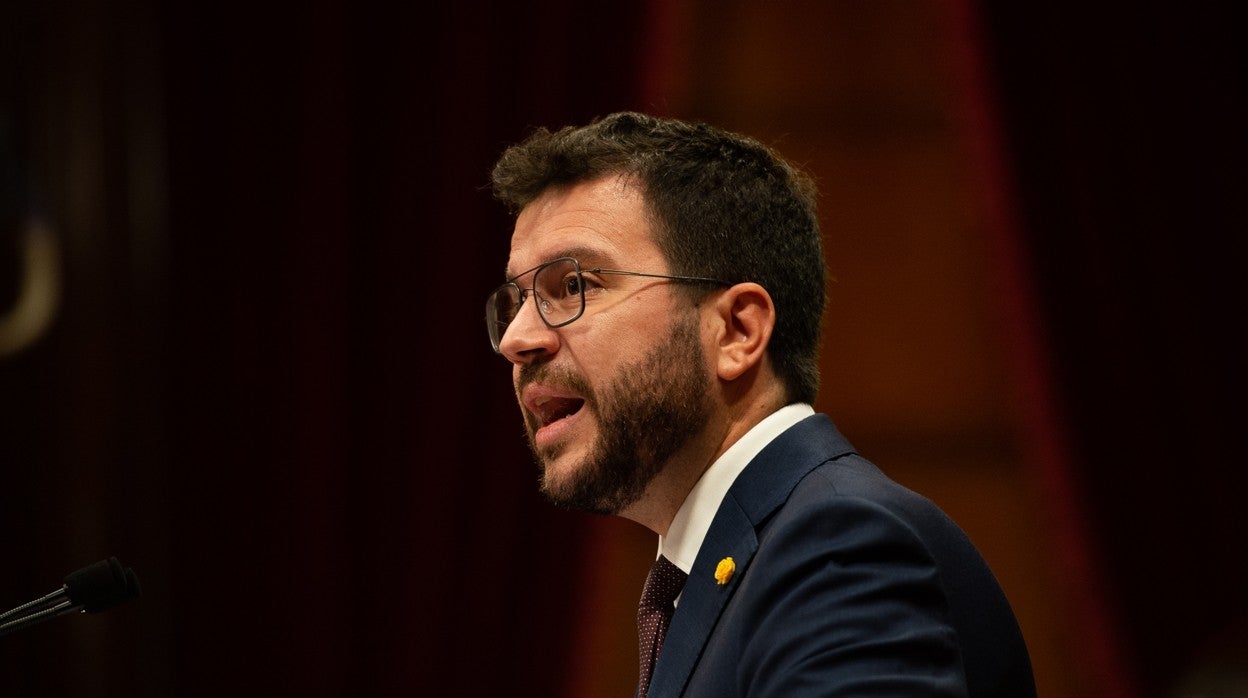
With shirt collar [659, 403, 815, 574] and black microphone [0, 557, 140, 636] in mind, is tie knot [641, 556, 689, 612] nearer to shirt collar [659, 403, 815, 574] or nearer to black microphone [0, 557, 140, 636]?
shirt collar [659, 403, 815, 574]

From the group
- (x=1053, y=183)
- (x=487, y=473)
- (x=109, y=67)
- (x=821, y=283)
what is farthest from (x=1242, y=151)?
(x=109, y=67)

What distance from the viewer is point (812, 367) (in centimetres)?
168

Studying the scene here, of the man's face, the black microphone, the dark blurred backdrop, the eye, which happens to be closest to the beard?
the man's face

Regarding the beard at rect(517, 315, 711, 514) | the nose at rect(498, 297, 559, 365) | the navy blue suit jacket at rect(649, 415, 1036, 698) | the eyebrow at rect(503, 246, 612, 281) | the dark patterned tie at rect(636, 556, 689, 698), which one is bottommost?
the dark patterned tie at rect(636, 556, 689, 698)

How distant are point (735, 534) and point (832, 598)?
274 mm

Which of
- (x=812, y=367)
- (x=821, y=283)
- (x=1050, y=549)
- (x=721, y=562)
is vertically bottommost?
(x=1050, y=549)

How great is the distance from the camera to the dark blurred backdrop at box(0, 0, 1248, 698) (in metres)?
2.88

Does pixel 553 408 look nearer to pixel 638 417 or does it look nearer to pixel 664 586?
pixel 638 417

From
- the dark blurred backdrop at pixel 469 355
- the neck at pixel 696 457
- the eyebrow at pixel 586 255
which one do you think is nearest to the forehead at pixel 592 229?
the eyebrow at pixel 586 255

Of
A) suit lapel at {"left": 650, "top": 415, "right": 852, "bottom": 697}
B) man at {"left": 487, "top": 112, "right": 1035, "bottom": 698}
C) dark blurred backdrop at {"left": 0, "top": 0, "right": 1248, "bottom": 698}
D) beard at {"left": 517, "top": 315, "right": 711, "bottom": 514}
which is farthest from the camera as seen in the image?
dark blurred backdrop at {"left": 0, "top": 0, "right": 1248, "bottom": 698}

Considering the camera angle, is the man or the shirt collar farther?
the shirt collar

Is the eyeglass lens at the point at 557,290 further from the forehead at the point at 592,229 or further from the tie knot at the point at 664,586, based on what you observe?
the tie knot at the point at 664,586

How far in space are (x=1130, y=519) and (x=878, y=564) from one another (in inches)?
76.9

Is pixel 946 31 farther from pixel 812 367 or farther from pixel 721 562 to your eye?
pixel 721 562
